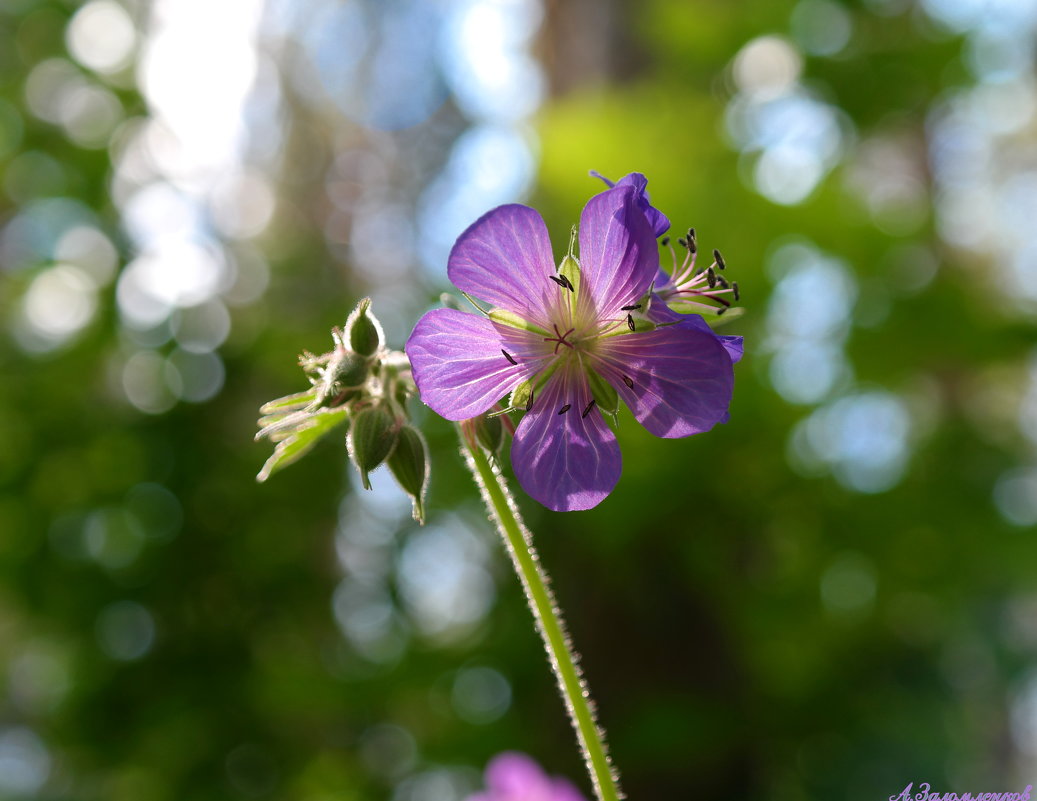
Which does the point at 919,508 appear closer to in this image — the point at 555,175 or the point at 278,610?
the point at 555,175

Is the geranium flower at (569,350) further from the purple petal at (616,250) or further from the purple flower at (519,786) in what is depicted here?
the purple flower at (519,786)

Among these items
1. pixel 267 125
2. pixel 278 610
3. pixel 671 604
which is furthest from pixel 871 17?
pixel 267 125

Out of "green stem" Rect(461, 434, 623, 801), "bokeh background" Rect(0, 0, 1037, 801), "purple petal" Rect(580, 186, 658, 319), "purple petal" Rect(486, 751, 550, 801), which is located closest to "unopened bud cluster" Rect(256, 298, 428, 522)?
"green stem" Rect(461, 434, 623, 801)

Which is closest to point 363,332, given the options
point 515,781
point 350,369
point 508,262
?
point 350,369

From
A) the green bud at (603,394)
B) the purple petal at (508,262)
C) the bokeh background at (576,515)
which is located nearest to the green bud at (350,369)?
the purple petal at (508,262)

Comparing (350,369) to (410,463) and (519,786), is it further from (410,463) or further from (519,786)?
(519,786)

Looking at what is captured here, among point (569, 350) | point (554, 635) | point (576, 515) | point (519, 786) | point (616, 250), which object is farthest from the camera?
point (576, 515)

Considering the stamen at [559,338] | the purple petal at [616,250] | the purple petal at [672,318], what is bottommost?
the purple petal at [672,318]
